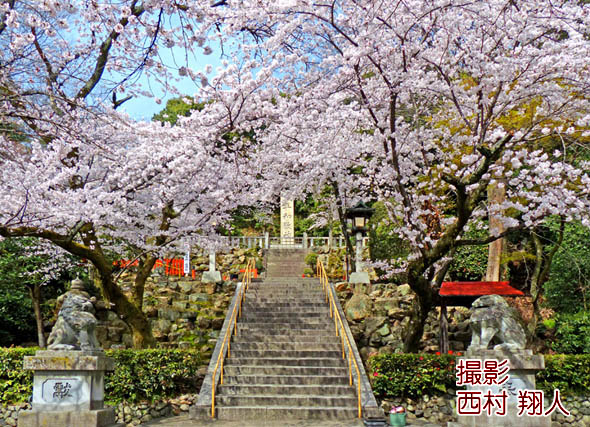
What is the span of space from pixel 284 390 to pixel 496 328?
4.66 meters

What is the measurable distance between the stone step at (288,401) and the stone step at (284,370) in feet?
3.43

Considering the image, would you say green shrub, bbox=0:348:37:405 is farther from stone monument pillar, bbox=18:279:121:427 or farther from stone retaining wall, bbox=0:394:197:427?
stone monument pillar, bbox=18:279:121:427

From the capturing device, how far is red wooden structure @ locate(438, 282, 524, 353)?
11688 mm

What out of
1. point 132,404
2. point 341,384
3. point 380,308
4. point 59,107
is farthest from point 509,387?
point 59,107

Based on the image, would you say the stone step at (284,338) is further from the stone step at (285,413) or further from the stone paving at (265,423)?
the stone paving at (265,423)

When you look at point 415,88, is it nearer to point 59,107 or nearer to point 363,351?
point 59,107

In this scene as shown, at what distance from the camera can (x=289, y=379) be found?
436 inches

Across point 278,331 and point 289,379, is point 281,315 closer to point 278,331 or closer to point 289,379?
point 278,331

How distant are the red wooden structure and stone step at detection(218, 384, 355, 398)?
2968 mm

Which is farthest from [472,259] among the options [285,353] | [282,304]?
[285,353]

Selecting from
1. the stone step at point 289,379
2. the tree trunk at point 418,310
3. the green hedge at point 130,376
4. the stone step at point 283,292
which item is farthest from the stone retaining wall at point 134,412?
the stone step at point 283,292

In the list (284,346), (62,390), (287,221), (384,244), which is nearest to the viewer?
(62,390)

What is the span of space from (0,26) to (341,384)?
8.96 meters

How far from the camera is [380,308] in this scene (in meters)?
14.2
